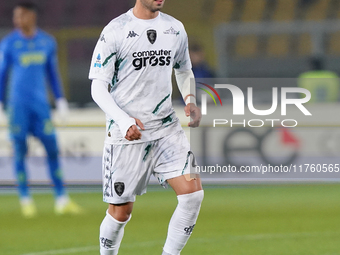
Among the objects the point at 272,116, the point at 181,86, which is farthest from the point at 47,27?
the point at 181,86

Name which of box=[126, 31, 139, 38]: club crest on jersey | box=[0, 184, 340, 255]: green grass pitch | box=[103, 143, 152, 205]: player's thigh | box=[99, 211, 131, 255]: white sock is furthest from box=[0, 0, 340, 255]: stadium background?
box=[126, 31, 139, 38]: club crest on jersey

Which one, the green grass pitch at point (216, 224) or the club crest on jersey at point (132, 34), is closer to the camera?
the club crest on jersey at point (132, 34)

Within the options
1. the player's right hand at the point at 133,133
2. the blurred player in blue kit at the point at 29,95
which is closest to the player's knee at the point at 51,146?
the blurred player in blue kit at the point at 29,95

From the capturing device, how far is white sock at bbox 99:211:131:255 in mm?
3658

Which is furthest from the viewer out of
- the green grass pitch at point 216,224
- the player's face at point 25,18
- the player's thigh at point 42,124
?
A: the player's face at point 25,18

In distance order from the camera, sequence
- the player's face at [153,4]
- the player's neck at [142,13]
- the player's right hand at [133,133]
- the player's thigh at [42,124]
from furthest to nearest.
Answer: the player's thigh at [42,124] < the player's neck at [142,13] < the player's face at [153,4] < the player's right hand at [133,133]

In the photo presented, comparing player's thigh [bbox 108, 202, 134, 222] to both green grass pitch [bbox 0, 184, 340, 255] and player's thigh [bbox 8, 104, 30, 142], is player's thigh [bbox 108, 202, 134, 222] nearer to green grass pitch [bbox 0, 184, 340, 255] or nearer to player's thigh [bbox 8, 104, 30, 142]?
green grass pitch [bbox 0, 184, 340, 255]

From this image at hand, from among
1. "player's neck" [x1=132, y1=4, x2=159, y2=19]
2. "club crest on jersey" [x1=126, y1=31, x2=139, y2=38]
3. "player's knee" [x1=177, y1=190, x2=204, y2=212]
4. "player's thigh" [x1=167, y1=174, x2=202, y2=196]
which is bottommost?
"player's knee" [x1=177, y1=190, x2=204, y2=212]

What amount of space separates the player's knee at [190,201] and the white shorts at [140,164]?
123mm

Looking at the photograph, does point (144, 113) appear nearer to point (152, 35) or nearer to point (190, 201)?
point (152, 35)

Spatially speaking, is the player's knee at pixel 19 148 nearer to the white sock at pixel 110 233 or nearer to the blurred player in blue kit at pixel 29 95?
the blurred player in blue kit at pixel 29 95

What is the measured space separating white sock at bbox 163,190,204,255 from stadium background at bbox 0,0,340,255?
1187mm

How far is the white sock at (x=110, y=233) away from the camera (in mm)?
3658

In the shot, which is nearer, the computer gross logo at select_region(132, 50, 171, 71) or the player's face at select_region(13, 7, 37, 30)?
the computer gross logo at select_region(132, 50, 171, 71)
